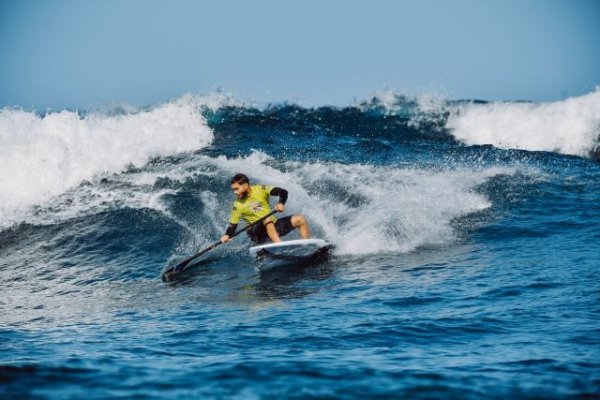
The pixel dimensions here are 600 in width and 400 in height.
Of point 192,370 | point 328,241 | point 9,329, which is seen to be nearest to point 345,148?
point 328,241

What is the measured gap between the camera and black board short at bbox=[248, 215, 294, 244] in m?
10.7

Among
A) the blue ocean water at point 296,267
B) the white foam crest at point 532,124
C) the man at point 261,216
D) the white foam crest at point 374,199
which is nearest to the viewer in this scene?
the blue ocean water at point 296,267

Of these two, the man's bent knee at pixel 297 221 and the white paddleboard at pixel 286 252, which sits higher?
the man's bent knee at pixel 297 221

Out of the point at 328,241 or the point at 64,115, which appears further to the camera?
the point at 64,115

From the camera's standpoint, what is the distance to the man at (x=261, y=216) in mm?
10469

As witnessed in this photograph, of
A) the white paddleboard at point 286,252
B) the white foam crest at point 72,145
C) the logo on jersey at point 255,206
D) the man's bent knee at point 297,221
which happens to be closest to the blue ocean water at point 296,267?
the white foam crest at point 72,145

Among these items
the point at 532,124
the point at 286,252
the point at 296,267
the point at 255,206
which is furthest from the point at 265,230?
the point at 532,124

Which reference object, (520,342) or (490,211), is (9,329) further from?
(490,211)

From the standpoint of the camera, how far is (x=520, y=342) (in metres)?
5.75

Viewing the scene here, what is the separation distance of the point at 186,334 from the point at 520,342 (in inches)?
123

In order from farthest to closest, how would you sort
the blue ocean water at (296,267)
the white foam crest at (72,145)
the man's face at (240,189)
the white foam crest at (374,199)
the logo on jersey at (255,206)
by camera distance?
the white foam crest at (72,145) < the white foam crest at (374,199) < the logo on jersey at (255,206) < the man's face at (240,189) < the blue ocean water at (296,267)

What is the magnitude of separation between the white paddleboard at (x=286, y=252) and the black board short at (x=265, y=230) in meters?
0.64

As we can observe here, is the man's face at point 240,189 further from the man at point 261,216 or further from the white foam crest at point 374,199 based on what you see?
the white foam crest at point 374,199

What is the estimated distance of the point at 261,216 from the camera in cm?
1065
